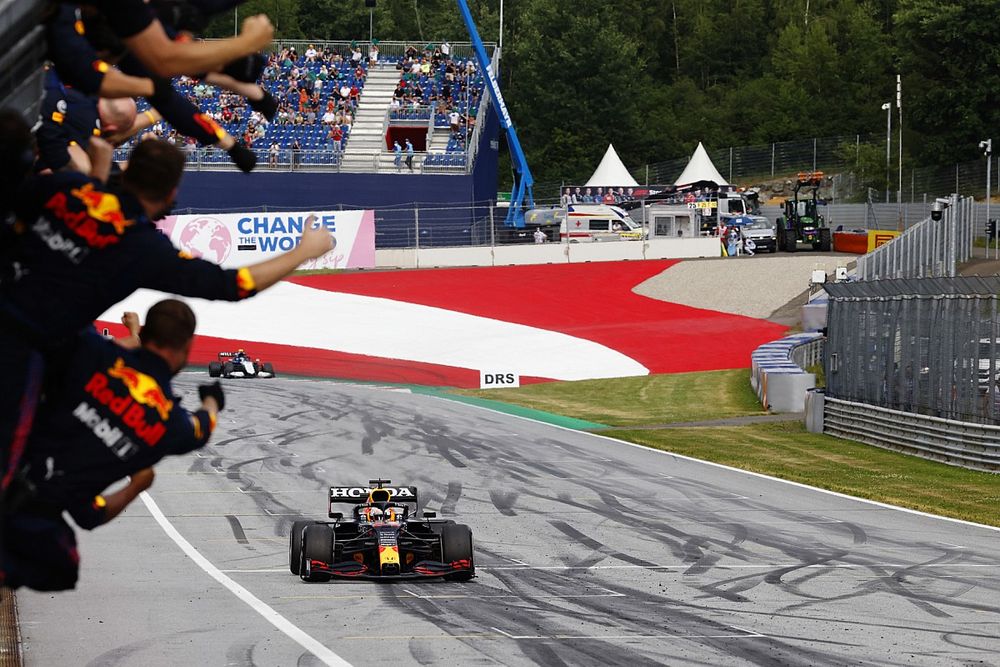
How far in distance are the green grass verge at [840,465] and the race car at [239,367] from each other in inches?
502

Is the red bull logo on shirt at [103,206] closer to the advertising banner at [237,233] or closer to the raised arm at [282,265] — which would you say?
the raised arm at [282,265]

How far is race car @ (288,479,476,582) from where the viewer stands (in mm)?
14539

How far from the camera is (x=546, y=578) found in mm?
15203

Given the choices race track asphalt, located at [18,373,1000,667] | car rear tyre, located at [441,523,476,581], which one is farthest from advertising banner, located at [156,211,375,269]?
car rear tyre, located at [441,523,476,581]

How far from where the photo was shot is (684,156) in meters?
100

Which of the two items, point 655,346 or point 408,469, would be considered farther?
point 655,346

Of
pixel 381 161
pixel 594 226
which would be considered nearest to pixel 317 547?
pixel 594 226

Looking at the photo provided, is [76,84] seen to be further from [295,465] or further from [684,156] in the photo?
[684,156]

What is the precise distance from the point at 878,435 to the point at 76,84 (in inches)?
972

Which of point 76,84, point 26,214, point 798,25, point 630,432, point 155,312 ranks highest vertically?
point 798,25

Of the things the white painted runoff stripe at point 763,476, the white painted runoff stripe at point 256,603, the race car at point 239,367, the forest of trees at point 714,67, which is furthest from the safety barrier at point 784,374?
the forest of trees at point 714,67

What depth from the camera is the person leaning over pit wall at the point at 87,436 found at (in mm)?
4465

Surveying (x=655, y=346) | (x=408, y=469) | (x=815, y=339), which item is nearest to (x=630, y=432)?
(x=408, y=469)

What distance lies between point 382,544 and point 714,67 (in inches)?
4141
